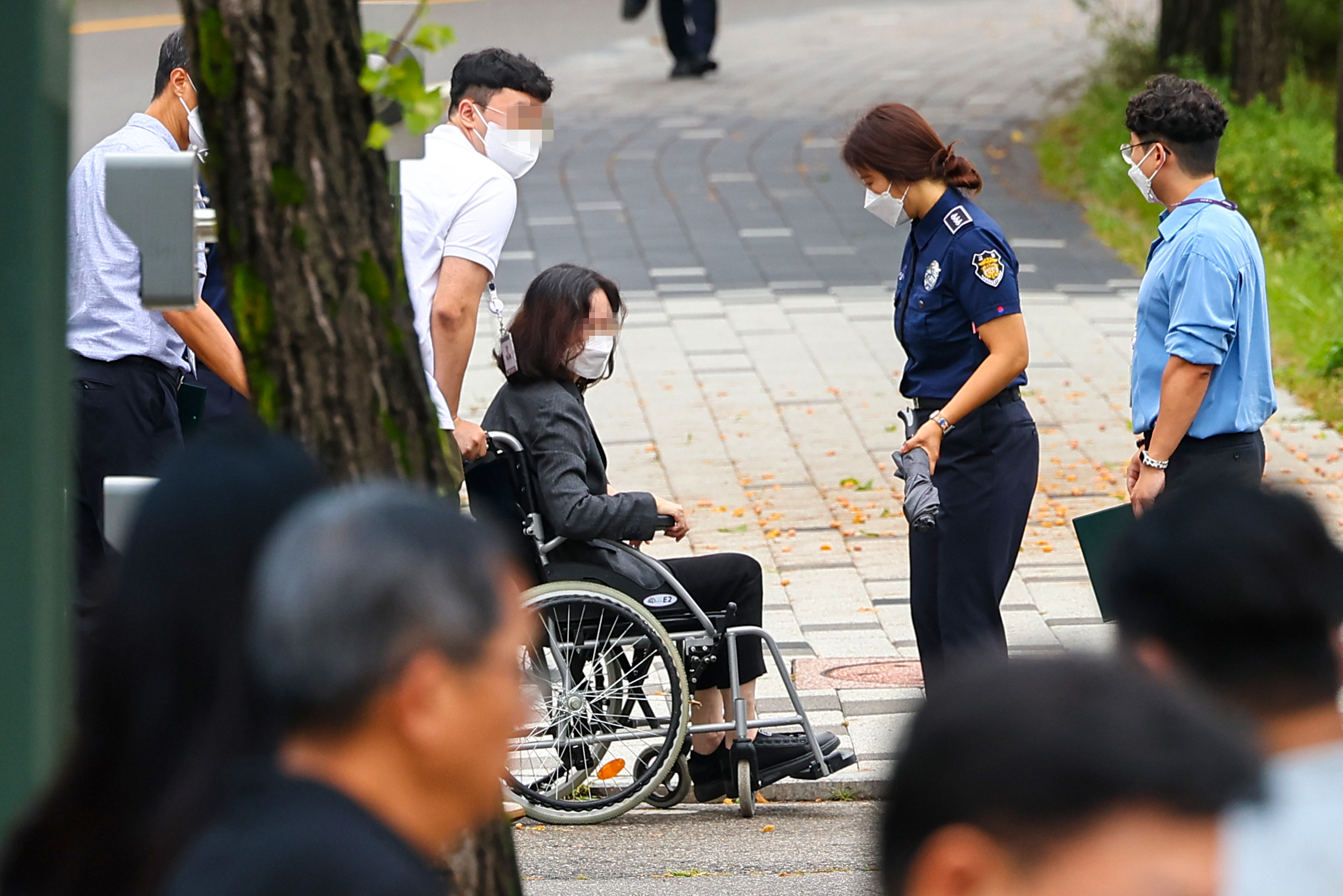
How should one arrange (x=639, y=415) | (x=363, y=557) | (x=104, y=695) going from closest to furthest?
(x=363, y=557) → (x=104, y=695) → (x=639, y=415)

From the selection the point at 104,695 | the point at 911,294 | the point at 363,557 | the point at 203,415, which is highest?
the point at 363,557

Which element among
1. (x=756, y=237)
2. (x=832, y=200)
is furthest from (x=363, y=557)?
(x=832, y=200)

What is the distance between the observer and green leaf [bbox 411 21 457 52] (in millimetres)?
2523

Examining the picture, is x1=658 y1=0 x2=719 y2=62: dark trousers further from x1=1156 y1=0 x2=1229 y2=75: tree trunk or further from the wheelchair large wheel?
the wheelchair large wheel

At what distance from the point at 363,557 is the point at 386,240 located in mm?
1075

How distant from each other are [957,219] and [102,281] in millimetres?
2289

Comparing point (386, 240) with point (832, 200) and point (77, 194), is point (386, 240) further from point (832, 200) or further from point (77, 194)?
point (832, 200)

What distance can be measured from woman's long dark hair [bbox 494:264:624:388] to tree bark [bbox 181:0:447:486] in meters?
2.57

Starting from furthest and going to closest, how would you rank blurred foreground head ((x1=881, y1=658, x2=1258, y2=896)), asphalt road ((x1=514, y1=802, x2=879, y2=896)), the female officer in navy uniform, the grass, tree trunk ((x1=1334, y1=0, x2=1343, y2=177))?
tree trunk ((x1=1334, y1=0, x2=1343, y2=177)) → the grass → the female officer in navy uniform → asphalt road ((x1=514, y1=802, x2=879, y2=896)) → blurred foreground head ((x1=881, y1=658, x2=1258, y2=896))

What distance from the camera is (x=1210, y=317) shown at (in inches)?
184

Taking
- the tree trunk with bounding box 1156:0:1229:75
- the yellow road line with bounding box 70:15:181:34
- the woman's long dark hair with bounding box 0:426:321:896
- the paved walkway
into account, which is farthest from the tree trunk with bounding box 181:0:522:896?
the yellow road line with bounding box 70:15:181:34

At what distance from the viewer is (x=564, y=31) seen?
72.0ft

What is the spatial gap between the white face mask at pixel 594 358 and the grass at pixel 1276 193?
218 inches

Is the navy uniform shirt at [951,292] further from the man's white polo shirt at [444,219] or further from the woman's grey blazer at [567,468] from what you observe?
the man's white polo shirt at [444,219]
